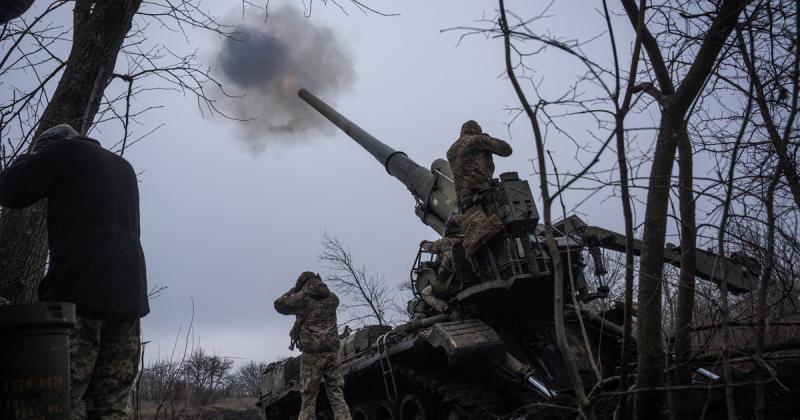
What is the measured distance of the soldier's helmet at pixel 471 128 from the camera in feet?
25.1

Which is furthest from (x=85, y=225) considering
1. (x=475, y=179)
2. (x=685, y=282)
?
(x=475, y=179)

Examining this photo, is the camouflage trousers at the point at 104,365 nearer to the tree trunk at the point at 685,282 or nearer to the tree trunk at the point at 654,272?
the tree trunk at the point at 654,272

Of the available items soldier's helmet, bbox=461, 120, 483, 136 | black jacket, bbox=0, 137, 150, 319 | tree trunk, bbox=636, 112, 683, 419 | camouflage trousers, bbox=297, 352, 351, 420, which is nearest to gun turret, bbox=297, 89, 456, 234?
soldier's helmet, bbox=461, 120, 483, 136

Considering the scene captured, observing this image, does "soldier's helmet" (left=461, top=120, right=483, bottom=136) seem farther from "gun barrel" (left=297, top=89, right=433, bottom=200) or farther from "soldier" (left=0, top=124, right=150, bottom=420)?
"soldier" (left=0, top=124, right=150, bottom=420)

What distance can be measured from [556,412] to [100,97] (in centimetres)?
466

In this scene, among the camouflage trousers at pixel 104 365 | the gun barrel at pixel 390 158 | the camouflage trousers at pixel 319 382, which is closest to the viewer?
the camouflage trousers at pixel 104 365

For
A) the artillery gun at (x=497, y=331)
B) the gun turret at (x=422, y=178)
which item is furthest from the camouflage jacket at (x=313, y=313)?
the gun turret at (x=422, y=178)

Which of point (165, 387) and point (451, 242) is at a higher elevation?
point (451, 242)

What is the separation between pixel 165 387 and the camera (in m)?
4.34

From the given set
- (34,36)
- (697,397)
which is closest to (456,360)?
(697,397)

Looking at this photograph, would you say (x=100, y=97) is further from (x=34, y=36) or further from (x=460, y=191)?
(x=460, y=191)

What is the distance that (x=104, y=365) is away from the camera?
3422 mm

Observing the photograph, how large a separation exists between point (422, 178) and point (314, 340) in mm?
3172

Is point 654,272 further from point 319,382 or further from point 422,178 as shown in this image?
point 422,178
